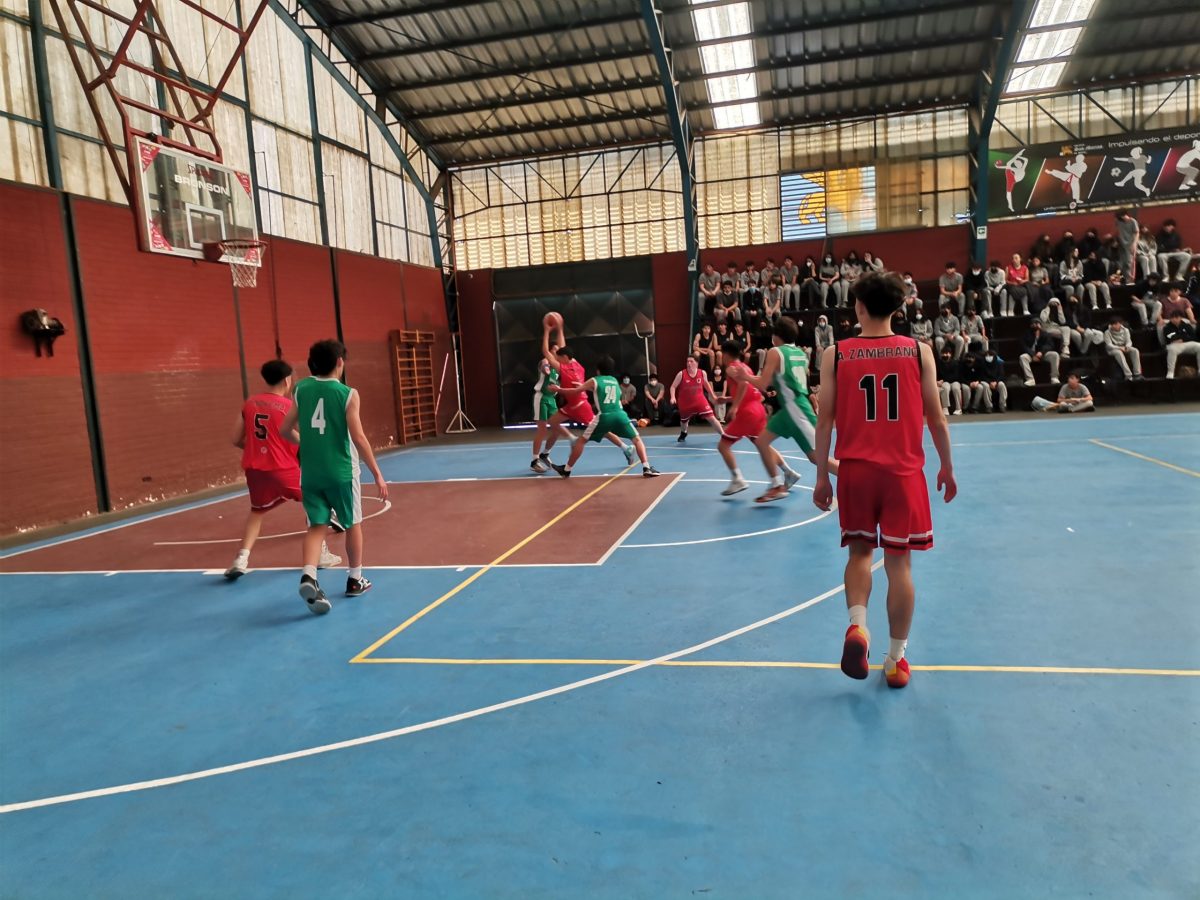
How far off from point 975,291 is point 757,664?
17526 millimetres

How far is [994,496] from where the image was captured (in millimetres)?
7789

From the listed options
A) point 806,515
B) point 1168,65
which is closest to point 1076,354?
point 1168,65

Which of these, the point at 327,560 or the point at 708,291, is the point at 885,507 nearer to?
the point at 327,560

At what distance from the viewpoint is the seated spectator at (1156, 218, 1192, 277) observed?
17.7 m

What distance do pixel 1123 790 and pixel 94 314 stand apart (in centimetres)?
1268

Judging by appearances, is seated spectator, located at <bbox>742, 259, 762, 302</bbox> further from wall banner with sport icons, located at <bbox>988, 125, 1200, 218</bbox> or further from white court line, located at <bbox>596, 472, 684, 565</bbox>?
white court line, located at <bbox>596, 472, 684, 565</bbox>

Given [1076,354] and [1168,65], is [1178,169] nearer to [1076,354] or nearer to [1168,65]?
[1168,65]

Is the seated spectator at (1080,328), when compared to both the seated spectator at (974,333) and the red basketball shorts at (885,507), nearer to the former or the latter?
the seated spectator at (974,333)

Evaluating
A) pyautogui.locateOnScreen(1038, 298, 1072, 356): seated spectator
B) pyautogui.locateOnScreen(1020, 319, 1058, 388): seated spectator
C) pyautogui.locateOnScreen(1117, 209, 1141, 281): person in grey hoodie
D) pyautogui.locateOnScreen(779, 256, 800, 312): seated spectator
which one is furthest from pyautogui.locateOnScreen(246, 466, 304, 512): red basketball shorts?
pyautogui.locateOnScreen(1117, 209, 1141, 281): person in grey hoodie

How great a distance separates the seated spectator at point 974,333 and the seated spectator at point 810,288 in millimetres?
3399

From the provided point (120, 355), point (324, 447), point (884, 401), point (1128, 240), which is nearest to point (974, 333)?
point (1128, 240)

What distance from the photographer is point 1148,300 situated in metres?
17.3

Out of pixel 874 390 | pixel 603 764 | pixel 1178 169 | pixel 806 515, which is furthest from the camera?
pixel 1178 169

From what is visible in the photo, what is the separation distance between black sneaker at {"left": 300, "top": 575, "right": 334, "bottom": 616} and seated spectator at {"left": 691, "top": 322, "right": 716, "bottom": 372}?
1438cm
